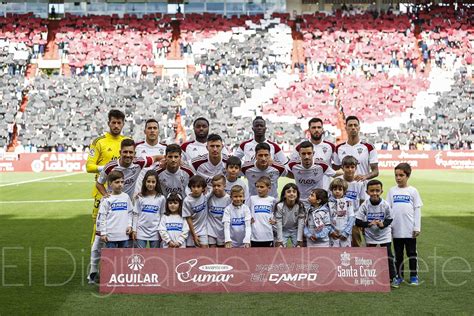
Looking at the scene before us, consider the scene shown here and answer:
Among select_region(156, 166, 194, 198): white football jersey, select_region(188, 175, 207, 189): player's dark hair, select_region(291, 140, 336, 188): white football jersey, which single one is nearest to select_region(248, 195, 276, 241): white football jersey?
select_region(188, 175, 207, 189): player's dark hair

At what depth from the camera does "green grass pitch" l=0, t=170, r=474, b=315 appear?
727cm

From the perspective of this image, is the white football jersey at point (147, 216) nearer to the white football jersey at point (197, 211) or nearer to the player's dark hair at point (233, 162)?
the white football jersey at point (197, 211)

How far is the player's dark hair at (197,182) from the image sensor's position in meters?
8.70

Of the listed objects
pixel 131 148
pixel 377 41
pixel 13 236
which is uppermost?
pixel 377 41

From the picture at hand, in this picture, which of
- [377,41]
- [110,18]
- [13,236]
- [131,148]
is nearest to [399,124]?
[377,41]

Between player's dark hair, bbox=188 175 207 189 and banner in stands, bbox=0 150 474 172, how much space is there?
26.6 m

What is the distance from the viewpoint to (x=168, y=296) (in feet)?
25.8

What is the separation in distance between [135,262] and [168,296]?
1.79 ft

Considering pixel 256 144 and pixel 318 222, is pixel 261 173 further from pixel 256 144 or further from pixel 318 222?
pixel 318 222

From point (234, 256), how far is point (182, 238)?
3.05 feet

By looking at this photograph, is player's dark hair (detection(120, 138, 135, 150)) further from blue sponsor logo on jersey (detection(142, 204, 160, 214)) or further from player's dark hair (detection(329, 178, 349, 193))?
player's dark hair (detection(329, 178, 349, 193))

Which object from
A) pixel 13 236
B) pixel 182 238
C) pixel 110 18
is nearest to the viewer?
pixel 182 238

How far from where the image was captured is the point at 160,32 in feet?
157

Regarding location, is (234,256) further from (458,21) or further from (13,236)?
(458,21)
